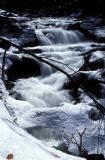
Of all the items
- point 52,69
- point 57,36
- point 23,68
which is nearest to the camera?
point 23,68

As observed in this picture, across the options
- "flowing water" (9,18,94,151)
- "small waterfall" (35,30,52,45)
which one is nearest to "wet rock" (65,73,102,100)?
"flowing water" (9,18,94,151)

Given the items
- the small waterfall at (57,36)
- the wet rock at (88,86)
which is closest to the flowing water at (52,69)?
the small waterfall at (57,36)

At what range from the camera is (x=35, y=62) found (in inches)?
538

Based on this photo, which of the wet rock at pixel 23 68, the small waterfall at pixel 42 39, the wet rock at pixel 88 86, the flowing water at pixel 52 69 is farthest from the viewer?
the small waterfall at pixel 42 39

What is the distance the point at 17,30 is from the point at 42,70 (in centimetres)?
445

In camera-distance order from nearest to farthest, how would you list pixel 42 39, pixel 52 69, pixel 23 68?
pixel 23 68, pixel 52 69, pixel 42 39

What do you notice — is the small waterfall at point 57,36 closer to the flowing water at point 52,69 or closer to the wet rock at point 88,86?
the flowing water at point 52,69

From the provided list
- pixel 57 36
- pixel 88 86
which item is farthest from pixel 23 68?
pixel 57 36

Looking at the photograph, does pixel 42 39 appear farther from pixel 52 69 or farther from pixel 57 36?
pixel 52 69

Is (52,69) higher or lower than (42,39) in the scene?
lower

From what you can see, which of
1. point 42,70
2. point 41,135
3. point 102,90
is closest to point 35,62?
point 42,70

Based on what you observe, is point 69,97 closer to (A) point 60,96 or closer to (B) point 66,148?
(A) point 60,96

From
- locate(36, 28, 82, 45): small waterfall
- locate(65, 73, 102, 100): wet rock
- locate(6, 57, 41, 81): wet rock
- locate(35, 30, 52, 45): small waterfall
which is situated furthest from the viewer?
locate(36, 28, 82, 45): small waterfall

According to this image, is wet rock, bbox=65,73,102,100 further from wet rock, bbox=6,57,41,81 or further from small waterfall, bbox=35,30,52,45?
small waterfall, bbox=35,30,52,45
